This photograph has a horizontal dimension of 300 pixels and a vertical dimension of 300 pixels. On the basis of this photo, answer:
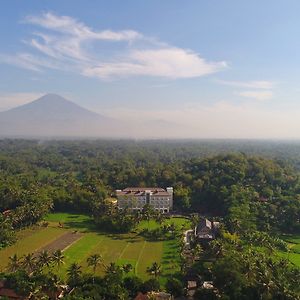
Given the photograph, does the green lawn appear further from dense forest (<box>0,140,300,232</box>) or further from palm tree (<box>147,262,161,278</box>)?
palm tree (<box>147,262,161,278</box>)

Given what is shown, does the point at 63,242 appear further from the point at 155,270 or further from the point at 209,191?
the point at 209,191

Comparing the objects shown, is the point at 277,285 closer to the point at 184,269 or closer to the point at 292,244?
the point at 184,269

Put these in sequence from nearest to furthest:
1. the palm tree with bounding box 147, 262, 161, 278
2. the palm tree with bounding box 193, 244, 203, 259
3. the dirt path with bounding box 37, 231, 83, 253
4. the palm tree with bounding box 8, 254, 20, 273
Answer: the palm tree with bounding box 147, 262, 161, 278 < the palm tree with bounding box 8, 254, 20, 273 < the palm tree with bounding box 193, 244, 203, 259 < the dirt path with bounding box 37, 231, 83, 253

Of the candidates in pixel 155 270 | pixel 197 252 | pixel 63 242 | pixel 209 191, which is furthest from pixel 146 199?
pixel 155 270

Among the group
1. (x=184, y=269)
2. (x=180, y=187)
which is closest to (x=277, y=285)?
(x=184, y=269)

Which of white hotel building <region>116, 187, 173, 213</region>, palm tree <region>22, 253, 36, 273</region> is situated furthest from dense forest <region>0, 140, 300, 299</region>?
palm tree <region>22, 253, 36, 273</region>
